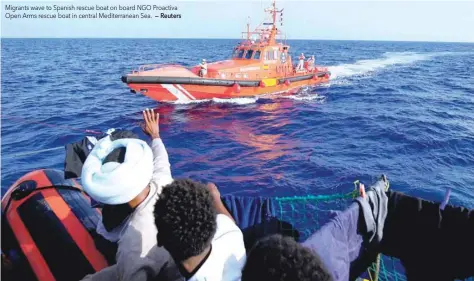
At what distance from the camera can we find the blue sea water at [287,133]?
7.50 metres

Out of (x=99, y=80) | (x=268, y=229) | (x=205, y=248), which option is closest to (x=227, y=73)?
(x=99, y=80)

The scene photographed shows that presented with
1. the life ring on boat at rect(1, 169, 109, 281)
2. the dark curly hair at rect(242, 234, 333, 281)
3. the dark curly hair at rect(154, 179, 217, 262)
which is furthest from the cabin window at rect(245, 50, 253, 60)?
the dark curly hair at rect(242, 234, 333, 281)

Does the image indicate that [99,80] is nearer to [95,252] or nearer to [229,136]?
[229,136]

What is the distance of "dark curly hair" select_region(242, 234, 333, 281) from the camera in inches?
50.5

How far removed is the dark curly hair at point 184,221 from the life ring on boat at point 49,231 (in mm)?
1376

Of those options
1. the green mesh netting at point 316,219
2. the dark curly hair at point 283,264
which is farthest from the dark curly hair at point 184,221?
the green mesh netting at point 316,219

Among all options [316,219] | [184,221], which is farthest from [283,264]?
[316,219]

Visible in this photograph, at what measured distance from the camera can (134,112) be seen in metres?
14.1

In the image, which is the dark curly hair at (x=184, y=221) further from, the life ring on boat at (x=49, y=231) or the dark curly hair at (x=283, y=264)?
the life ring on boat at (x=49, y=231)

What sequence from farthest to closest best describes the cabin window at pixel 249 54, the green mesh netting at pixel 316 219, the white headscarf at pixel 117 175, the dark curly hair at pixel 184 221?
the cabin window at pixel 249 54 → the green mesh netting at pixel 316 219 → the white headscarf at pixel 117 175 → the dark curly hair at pixel 184 221

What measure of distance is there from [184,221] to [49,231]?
191cm

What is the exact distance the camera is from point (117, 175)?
192 centimetres

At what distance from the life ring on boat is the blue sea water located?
1.46 metres

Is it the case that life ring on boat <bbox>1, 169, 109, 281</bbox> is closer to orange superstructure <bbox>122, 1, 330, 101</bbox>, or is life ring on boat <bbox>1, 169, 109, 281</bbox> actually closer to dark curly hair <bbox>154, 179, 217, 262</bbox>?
dark curly hair <bbox>154, 179, 217, 262</bbox>
